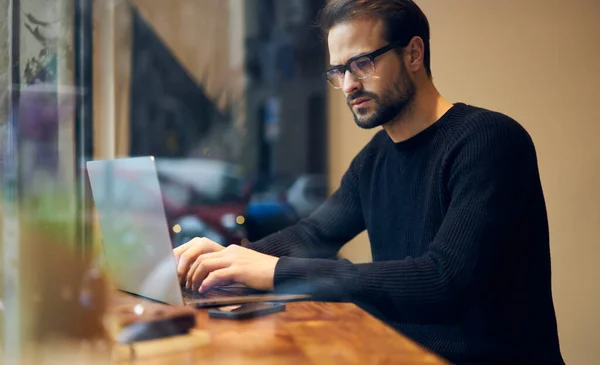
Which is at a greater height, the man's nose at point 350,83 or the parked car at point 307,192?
the man's nose at point 350,83

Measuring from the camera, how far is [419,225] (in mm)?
1339

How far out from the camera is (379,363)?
670 mm

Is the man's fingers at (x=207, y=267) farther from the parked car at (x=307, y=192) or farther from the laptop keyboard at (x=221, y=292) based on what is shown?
the parked car at (x=307, y=192)

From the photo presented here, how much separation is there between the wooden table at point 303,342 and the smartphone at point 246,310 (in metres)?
0.01

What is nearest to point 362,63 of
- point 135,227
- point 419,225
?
point 419,225

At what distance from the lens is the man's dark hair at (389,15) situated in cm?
140

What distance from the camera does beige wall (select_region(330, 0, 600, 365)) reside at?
229 centimetres

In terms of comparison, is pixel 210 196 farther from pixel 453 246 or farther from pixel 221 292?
pixel 453 246

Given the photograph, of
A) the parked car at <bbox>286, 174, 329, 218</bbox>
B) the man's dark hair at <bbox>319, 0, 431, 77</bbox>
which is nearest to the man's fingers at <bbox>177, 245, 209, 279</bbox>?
the man's dark hair at <bbox>319, 0, 431, 77</bbox>

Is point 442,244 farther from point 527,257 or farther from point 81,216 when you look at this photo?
point 81,216

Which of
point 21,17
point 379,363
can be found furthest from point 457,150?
point 21,17

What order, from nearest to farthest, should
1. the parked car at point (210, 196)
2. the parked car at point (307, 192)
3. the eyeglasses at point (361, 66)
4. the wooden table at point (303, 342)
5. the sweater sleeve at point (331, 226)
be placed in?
the wooden table at point (303, 342) → the eyeglasses at point (361, 66) → the sweater sleeve at point (331, 226) → the parked car at point (210, 196) → the parked car at point (307, 192)

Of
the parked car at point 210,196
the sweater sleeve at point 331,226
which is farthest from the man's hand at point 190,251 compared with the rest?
the parked car at point 210,196

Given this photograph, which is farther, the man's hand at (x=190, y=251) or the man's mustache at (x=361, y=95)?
the man's mustache at (x=361, y=95)
